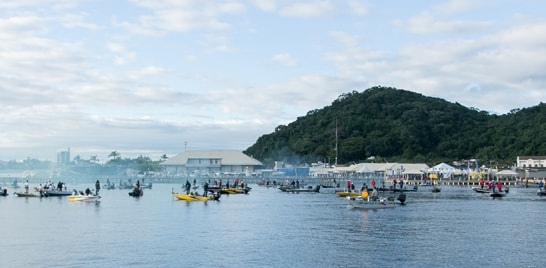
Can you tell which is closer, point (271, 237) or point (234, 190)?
point (271, 237)

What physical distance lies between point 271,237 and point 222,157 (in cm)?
14449

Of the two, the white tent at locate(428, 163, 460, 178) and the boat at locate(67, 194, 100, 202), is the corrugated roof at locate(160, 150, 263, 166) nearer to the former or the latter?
the white tent at locate(428, 163, 460, 178)

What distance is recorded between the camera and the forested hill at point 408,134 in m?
161

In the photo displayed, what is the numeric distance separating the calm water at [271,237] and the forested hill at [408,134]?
109336mm

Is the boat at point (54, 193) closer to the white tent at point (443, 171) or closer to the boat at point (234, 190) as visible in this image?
the boat at point (234, 190)

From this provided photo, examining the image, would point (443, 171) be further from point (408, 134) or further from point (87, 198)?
point (87, 198)

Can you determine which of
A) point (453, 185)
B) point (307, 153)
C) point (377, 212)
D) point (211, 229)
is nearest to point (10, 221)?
point (211, 229)

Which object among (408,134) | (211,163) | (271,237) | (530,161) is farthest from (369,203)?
(211,163)

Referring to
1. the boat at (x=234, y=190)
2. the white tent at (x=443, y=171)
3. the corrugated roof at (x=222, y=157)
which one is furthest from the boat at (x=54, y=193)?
the corrugated roof at (x=222, y=157)

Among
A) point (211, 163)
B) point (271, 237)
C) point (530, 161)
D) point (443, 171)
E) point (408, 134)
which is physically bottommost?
point (271, 237)

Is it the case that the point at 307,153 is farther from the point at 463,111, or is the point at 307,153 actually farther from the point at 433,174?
the point at 433,174

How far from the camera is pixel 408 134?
172m

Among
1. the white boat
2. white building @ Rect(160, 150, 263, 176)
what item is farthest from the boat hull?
white building @ Rect(160, 150, 263, 176)

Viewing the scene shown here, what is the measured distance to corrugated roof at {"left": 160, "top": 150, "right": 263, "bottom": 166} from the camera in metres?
177
